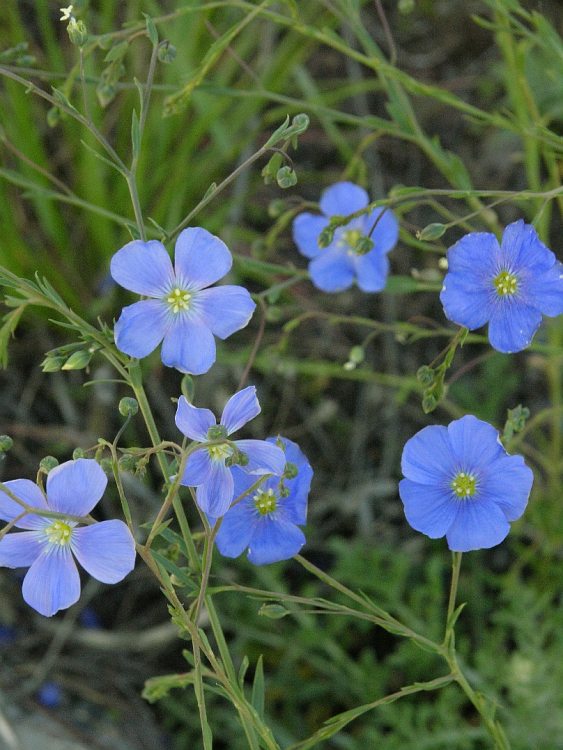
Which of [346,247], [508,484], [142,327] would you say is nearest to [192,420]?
[142,327]

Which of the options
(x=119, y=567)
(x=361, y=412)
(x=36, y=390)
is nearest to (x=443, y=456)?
(x=119, y=567)

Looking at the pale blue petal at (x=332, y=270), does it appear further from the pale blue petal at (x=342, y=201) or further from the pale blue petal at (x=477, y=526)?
the pale blue petal at (x=477, y=526)

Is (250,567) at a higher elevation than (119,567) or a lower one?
lower

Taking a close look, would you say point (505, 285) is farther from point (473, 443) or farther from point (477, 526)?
point (477, 526)

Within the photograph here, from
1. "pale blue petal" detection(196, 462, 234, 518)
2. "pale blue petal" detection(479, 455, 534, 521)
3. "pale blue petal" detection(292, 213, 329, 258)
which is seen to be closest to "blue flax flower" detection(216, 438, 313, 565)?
"pale blue petal" detection(196, 462, 234, 518)

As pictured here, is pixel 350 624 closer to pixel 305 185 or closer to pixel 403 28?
pixel 305 185

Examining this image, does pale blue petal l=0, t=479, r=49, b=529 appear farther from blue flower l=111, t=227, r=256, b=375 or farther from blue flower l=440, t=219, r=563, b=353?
blue flower l=440, t=219, r=563, b=353

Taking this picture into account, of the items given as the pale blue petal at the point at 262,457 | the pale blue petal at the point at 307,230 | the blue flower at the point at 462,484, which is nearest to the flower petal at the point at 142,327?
the pale blue petal at the point at 262,457
